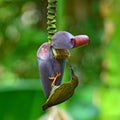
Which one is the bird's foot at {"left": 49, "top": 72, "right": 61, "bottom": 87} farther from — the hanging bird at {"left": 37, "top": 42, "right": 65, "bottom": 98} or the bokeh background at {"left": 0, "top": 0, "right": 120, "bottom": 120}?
the bokeh background at {"left": 0, "top": 0, "right": 120, "bottom": 120}

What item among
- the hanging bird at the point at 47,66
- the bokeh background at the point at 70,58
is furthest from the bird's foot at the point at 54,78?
Answer: the bokeh background at the point at 70,58

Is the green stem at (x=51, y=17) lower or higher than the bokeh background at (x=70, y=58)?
higher

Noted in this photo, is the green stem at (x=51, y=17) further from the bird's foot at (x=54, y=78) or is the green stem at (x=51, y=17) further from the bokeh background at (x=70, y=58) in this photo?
the bokeh background at (x=70, y=58)

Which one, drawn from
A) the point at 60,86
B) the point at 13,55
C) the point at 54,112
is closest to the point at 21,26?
the point at 13,55

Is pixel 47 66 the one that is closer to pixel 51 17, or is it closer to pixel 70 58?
pixel 51 17

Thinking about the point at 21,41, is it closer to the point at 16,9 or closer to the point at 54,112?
the point at 16,9

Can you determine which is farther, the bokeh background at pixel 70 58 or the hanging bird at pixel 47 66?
the bokeh background at pixel 70 58

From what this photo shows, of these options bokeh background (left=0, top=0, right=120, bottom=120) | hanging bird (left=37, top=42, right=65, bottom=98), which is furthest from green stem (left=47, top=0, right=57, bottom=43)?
bokeh background (left=0, top=0, right=120, bottom=120)

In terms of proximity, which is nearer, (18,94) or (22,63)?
(18,94)
